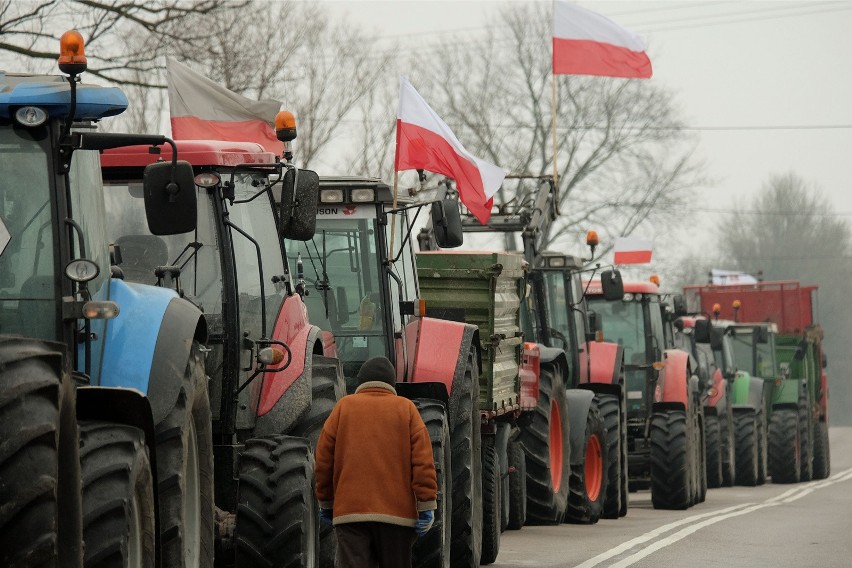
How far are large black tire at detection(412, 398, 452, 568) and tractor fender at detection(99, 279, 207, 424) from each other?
336 centimetres

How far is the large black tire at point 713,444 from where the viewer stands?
2631 centimetres

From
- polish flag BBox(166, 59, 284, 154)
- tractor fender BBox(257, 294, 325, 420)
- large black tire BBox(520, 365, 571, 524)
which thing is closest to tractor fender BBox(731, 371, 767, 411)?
large black tire BBox(520, 365, 571, 524)

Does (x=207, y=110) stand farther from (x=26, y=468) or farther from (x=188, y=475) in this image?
(x=26, y=468)

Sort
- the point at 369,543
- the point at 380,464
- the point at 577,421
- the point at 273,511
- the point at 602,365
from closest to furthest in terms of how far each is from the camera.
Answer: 1. the point at 380,464
2. the point at 369,543
3. the point at 273,511
4. the point at 577,421
5. the point at 602,365

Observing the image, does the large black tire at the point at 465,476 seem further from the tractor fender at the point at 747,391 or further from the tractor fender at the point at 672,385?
the tractor fender at the point at 747,391

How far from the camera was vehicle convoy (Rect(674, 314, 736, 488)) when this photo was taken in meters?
26.3

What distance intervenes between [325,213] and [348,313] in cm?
74

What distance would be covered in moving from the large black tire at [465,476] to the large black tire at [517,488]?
3.89 meters

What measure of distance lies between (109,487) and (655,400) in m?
16.2

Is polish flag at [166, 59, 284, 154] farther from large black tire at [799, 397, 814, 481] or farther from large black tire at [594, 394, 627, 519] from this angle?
large black tire at [799, 397, 814, 481]

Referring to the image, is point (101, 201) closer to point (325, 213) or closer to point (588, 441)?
point (325, 213)

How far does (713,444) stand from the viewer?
86.5 ft

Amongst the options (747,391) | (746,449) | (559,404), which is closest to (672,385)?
(559,404)

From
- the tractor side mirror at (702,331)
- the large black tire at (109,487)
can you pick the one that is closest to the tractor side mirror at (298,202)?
the large black tire at (109,487)
